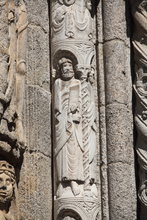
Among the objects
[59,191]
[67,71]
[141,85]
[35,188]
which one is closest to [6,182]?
[35,188]

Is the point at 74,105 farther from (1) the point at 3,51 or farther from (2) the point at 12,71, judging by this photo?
(1) the point at 3,51

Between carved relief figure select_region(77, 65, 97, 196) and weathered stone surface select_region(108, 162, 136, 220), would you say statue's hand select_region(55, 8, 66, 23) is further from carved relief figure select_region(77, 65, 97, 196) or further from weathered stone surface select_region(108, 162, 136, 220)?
weathered stone surface select_region(108, 162, 136, 220)

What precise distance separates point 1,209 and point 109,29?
1661 mm

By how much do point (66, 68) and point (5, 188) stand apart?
109 cm

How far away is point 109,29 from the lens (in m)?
8.06

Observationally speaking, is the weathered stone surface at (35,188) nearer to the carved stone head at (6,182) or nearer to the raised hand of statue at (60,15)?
the carved stone head at (6,182)

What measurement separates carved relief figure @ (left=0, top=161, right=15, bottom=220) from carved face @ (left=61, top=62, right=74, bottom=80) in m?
0.88

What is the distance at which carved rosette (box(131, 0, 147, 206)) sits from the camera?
308 inches

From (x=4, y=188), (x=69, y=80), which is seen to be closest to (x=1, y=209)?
(x=4, y=188)

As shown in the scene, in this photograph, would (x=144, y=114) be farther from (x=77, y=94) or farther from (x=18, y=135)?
(x=18, y=135)

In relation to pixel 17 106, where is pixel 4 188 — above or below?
below

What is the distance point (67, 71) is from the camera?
7820 millimetres

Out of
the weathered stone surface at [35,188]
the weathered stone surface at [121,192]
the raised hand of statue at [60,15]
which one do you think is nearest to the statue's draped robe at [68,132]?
the weathered stone surface at [35,188]

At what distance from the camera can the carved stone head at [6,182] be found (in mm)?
7184
